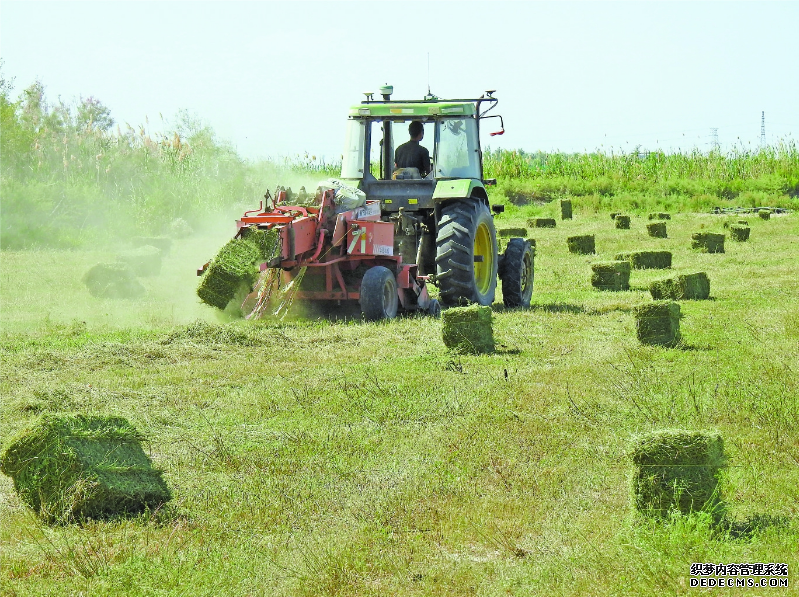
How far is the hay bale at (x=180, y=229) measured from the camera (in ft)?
77.4

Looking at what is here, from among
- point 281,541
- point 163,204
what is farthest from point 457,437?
point 163,204

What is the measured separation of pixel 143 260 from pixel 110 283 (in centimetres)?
152

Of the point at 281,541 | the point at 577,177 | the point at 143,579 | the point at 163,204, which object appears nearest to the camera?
the point at 143,579

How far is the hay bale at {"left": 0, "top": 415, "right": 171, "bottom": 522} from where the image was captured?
5.48m

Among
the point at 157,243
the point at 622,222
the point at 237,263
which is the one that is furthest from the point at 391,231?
the point at 622,222

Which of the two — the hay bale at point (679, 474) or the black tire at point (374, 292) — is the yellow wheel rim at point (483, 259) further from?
the hay bale at point (679, 474)

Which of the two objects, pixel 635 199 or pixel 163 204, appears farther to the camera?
pixel 635 199

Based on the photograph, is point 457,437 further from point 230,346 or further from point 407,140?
point 407,140

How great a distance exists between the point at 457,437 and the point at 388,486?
115 cm

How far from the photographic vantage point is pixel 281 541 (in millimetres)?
5219

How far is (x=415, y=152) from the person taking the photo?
13711mm

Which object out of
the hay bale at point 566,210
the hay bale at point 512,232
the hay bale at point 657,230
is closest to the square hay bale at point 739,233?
the hay bale at point 657,230

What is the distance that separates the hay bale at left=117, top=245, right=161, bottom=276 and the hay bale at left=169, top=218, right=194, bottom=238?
5.95 m

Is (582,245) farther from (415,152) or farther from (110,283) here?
(110,283)
